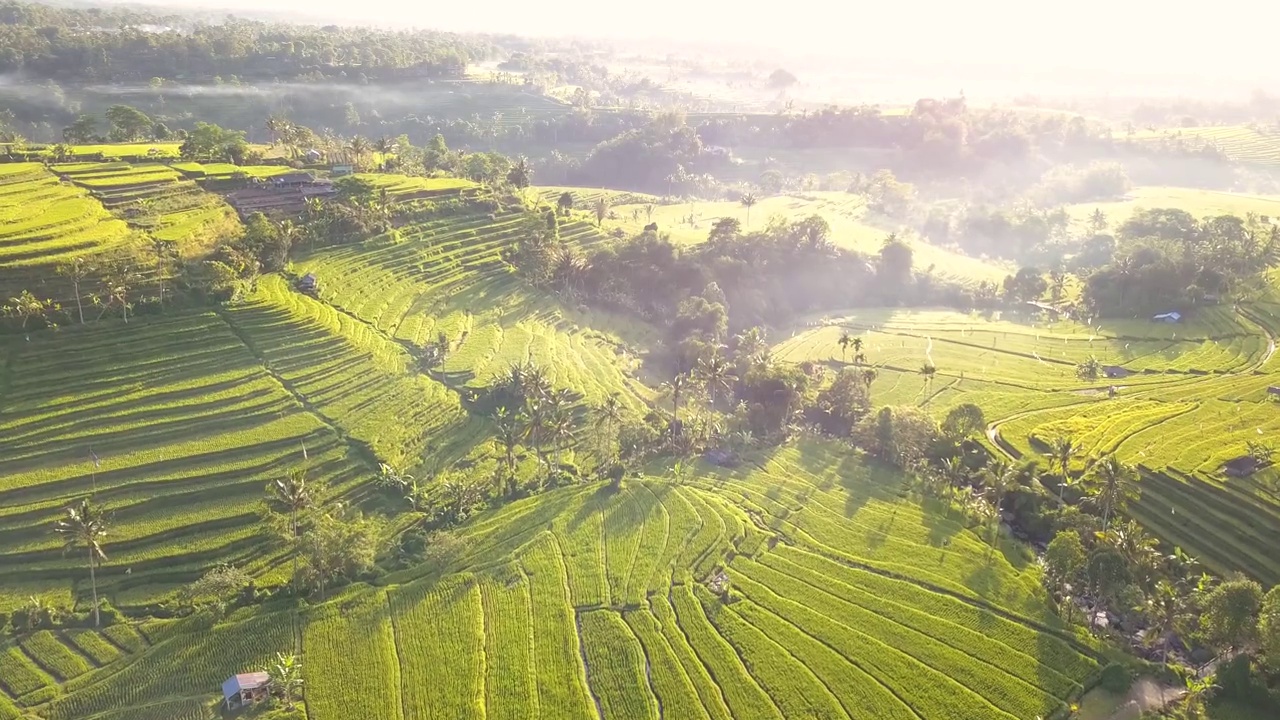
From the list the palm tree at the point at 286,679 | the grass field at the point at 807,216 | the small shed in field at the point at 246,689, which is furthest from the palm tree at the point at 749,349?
the small shed in field at the point at 246,689

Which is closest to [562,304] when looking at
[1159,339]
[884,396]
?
[884,396]

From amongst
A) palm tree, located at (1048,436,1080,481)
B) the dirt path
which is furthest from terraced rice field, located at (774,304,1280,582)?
the dirt path

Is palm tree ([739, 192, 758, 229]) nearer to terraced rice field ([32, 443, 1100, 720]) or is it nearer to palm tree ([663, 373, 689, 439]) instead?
palm tree ([663, 373, 689, 439])

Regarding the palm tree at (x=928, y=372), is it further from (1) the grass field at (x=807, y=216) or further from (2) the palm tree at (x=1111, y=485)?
(1) the grass field at (x=807, y=216)

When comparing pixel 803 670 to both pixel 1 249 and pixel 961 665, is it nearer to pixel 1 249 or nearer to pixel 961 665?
pixel 961 665

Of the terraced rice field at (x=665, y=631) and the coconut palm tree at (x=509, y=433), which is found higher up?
the coconut palm tree at (x=509, y=433)

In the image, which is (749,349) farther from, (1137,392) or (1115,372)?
(1115,372)

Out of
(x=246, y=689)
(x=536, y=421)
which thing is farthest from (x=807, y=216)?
(x=246, y=689)
